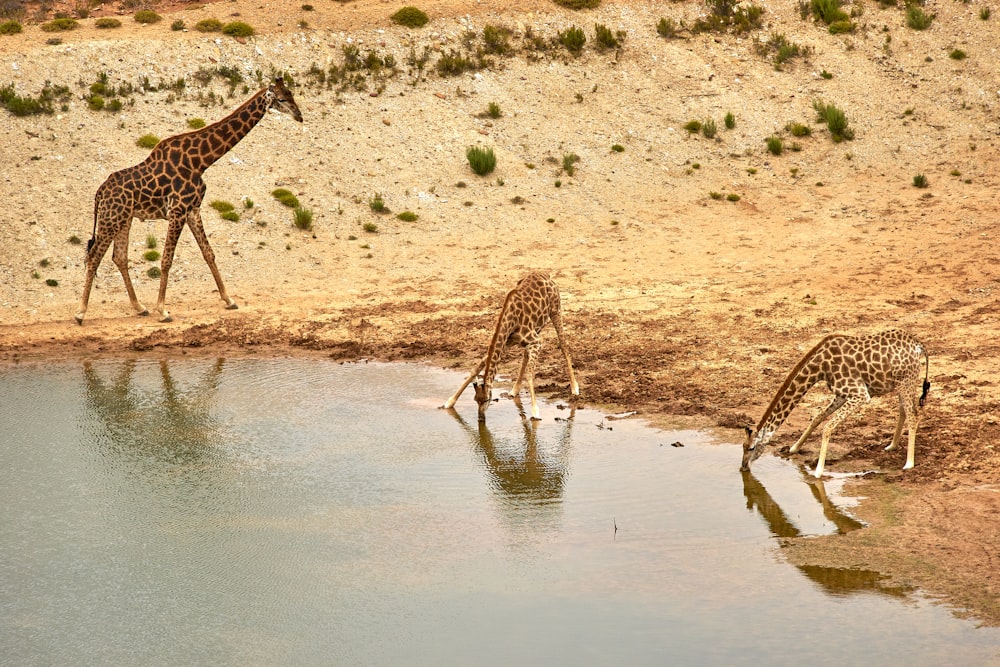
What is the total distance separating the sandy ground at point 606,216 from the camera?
16.5m

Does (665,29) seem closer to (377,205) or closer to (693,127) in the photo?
(693,127)

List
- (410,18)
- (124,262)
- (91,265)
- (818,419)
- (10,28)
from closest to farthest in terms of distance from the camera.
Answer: (818,419) < (91,265) < (124,262) < (10,28) < (410,18)

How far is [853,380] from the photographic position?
13633 millimetres

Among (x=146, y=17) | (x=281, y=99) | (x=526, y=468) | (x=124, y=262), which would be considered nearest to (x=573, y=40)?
(x=146, y=17)

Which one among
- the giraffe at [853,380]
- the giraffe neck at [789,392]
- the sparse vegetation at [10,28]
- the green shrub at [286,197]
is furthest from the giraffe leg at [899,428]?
the sparse vegetation at [10,28]

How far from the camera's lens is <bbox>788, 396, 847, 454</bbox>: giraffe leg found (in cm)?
1396

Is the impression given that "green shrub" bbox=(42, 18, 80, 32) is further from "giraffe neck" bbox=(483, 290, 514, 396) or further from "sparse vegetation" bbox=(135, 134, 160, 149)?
"giraffe neck" bbox=(483, 290, 514, 396)

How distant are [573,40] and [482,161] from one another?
744cm

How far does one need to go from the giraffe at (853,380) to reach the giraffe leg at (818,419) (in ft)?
0.04

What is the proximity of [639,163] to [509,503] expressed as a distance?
1847 centimetres

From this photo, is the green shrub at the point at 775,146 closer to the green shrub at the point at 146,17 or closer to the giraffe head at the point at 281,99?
the giraffe head at the point at 281,99

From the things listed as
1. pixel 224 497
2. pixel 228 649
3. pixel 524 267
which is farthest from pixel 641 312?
pixel 228 649

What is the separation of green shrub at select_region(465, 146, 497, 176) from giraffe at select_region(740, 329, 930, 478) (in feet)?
53.4

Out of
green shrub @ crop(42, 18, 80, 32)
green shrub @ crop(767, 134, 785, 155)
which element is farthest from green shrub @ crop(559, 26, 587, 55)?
green shrub @ crop(42, 18, 80, 32)
